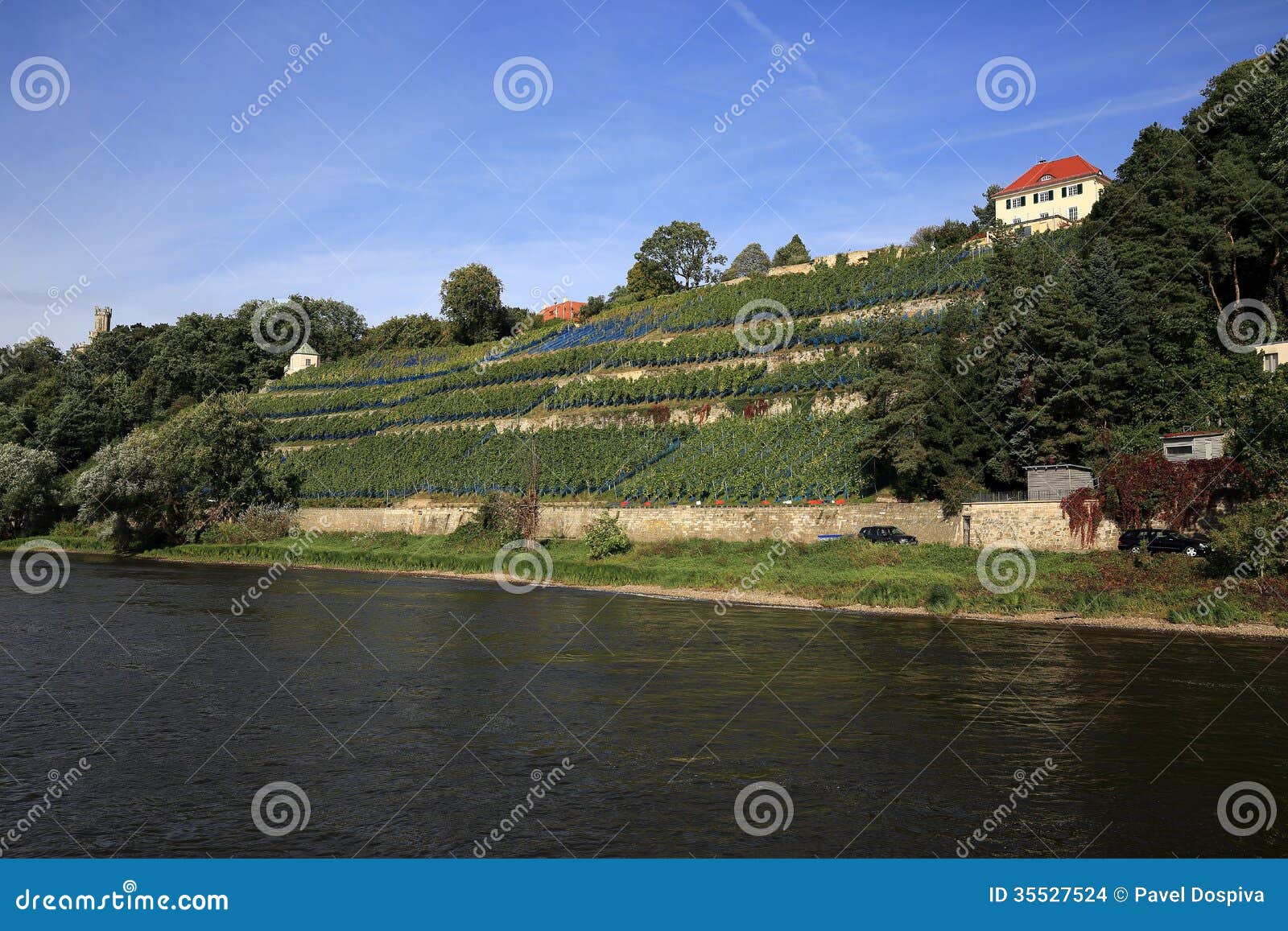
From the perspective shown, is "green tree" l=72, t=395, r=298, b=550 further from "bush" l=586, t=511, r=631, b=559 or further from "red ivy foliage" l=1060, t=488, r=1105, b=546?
"red ivy foliage" l=1060, t=488, r=1105, b=546

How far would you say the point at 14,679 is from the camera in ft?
80.4

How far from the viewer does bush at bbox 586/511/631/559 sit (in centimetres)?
5597

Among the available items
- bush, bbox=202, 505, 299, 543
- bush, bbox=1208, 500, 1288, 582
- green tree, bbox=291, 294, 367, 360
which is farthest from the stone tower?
bush, bbox=1208, 500, 1288, 582

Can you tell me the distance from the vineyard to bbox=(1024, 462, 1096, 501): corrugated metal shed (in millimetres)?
12829

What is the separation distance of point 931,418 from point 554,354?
2118 inches

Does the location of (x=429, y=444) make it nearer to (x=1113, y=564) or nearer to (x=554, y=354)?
(x=554, y=354)

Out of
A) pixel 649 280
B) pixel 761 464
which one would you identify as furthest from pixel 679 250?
pixel 761 464

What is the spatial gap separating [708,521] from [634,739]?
3745 centimetres

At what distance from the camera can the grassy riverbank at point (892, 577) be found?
3506 cm

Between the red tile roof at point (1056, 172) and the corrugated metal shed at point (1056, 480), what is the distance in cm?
6827

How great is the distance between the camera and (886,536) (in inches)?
1868

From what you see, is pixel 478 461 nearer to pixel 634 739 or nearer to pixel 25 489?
pixel 25 489

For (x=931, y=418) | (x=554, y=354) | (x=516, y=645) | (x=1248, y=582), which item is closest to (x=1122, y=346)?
(x=931, y=418)

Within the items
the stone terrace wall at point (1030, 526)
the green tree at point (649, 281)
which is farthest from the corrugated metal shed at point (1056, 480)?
the green tree at point (649, 281)
